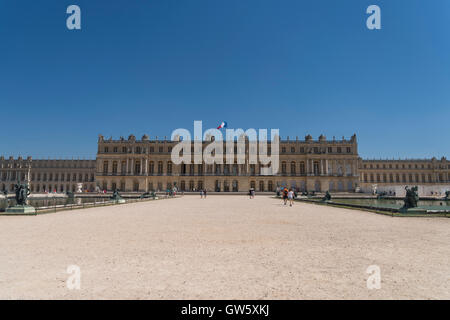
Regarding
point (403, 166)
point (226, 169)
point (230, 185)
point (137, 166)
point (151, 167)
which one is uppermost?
point (403, 166)

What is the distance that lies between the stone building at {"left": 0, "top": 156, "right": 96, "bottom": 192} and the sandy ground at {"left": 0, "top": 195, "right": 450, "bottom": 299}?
81553mm

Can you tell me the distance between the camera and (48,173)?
81.4m

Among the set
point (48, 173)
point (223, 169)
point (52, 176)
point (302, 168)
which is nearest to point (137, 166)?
point (223, 169)

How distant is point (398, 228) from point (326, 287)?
7126 mm

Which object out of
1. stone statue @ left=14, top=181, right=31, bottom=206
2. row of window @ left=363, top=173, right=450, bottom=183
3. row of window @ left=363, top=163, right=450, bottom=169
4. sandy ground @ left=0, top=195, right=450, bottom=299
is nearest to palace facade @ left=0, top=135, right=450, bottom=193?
row of window @ left=363, top=173, right=450, bottom=183

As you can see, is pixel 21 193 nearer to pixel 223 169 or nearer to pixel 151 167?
pixel 223 169

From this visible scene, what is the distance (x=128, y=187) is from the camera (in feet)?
214

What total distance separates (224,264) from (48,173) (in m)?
92.6

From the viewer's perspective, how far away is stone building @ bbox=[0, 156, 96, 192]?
8050 centimetres

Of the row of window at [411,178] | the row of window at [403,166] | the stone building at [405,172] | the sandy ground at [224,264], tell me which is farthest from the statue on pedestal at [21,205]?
the row of window at [403,166]

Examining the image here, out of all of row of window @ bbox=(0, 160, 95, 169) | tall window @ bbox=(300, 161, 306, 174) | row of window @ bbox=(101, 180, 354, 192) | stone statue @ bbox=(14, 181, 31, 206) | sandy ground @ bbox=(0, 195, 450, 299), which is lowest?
row of window @ bbox=(101, 180, 354, 192)

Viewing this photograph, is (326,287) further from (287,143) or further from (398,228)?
(287,143)

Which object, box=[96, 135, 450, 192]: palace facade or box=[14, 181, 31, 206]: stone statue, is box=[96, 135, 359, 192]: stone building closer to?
box=[96, 135, 450, 192]: palace facade

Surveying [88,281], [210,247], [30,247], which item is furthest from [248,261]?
[30,247]
